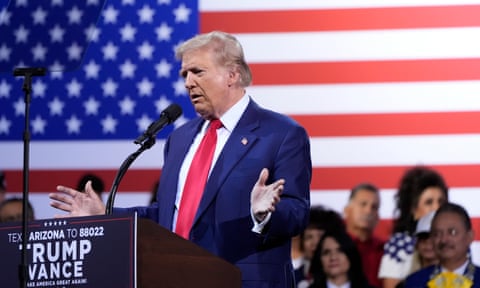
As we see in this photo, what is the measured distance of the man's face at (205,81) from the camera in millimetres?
3543

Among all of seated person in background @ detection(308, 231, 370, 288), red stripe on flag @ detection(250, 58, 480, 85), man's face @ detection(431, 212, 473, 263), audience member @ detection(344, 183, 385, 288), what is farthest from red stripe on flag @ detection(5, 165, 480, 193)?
man's face @ detection(431, 212, 473, 263)

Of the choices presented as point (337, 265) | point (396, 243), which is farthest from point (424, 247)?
point (337, 265)

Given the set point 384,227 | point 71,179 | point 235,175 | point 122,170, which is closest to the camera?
point 122,170

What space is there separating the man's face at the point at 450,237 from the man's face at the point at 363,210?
0.89 metres

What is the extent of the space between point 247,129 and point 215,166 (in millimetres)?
172

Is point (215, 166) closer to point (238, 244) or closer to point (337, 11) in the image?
point (238, 244)

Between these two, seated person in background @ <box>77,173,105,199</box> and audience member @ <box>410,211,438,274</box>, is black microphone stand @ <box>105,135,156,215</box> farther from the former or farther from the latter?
seated person in background @ <box>77,173,105,199</box>

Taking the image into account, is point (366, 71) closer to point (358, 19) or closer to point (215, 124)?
point (358, 19)

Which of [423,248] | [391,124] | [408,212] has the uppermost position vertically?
[391,124]

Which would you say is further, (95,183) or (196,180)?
(95,183)

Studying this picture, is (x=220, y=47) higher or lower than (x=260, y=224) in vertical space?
higher

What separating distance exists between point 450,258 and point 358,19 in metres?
2.36

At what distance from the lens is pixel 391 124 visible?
6934 millimetres

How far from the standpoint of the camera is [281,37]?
7.03 m
